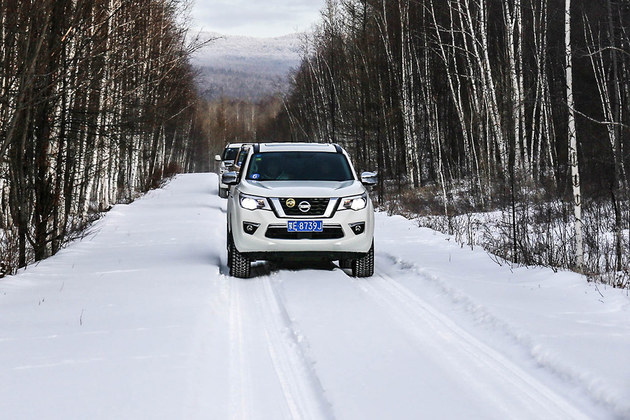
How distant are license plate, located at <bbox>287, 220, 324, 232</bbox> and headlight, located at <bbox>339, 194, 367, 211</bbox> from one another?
1.39ft

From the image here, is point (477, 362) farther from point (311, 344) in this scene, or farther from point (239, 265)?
point (239, 265)

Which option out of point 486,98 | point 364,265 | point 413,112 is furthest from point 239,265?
point 413,112

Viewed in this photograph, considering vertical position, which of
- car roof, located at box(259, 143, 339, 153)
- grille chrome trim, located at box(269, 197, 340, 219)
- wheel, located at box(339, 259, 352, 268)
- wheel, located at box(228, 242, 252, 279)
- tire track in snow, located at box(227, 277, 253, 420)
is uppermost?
car roof, located at box(259, 143, 339, 153)

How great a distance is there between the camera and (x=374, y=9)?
107 ft

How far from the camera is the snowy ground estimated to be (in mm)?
4406

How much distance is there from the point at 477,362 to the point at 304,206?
4.49 meters

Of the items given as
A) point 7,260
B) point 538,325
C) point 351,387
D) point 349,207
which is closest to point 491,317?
point 538,325

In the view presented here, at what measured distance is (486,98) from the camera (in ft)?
77.6

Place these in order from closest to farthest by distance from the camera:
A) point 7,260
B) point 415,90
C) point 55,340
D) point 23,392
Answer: point 23,392
point 55,340
point 7,260
point 415,90

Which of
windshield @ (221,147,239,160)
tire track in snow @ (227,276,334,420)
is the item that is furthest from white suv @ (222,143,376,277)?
windshield @ (221,147,239,160)

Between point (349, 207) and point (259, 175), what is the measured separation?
5.79ft

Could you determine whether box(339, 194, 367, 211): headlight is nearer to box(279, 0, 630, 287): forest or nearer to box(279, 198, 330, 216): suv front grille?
box(279, 198, 330, 216): suv front grille

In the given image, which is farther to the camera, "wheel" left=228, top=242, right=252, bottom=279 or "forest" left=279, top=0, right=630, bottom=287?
"forest" left=279, top=0, right=630, bottom=287

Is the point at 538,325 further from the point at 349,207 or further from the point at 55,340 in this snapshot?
the point at 55,340
